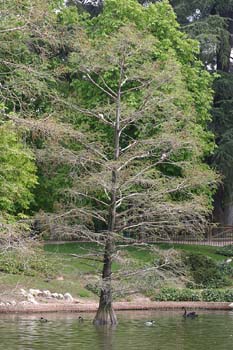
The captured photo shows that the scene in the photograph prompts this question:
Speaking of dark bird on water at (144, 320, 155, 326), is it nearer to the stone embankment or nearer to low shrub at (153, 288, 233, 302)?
the stone embankment

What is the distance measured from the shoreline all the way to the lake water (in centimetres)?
78

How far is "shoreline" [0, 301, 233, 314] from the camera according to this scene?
2614 cm

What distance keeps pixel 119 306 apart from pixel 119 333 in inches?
287

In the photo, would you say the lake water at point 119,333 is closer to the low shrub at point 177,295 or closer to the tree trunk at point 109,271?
the tree trunk at point 109,271

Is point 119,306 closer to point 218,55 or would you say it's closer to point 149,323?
point 149,323

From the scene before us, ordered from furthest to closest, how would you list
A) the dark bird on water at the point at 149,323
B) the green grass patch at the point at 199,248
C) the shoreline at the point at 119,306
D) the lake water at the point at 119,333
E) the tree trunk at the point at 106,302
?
the green grass patch at the point at 199,248 → the shoreline at the point at 119,306 → the dark bird on water at the point at 149,323 → the tree trunk at the point at 106,302 → the lake water at the point at 119,333

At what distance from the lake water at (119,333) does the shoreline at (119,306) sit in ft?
2.57

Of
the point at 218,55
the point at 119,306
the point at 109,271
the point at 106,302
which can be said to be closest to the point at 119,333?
the point at 106,302

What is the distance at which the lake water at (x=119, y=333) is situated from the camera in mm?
18766

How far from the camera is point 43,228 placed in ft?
82.7

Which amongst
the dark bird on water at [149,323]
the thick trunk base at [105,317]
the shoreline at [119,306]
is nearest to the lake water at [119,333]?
the dark bird on water at [149,323]

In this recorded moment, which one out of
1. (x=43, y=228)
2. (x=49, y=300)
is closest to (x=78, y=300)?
(x=49, y=300)

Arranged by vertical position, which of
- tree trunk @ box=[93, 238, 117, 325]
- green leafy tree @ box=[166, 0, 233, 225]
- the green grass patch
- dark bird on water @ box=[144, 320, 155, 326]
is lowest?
dark bird on water @ box=[144, 320, 155, 326]

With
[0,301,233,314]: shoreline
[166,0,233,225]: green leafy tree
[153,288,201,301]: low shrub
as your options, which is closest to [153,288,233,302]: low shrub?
[153,288,201,301]: low shrub
